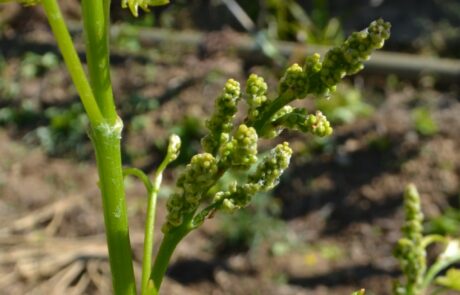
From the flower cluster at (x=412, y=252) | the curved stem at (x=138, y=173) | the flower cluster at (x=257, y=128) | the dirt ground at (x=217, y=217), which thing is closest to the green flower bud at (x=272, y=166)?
the flower cluster at (x=257, y=128)

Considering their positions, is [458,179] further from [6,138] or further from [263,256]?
[6,138]

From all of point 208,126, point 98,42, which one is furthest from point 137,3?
point 208,126

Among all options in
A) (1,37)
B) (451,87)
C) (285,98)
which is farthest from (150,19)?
(285,98)

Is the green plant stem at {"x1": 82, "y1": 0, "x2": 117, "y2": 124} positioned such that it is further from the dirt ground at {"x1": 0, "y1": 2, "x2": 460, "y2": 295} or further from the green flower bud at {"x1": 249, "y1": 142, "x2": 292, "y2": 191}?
the dirt ground at {"x1": 0, "y1": 2, "x2": 460, "y2": 295}

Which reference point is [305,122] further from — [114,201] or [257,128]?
[114,201]

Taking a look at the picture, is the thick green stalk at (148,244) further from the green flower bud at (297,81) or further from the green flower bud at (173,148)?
the green flower bud at (297,81)

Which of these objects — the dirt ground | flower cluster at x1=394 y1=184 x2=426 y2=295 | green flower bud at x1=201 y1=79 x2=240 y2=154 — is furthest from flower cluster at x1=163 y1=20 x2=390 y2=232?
the dirt ground
